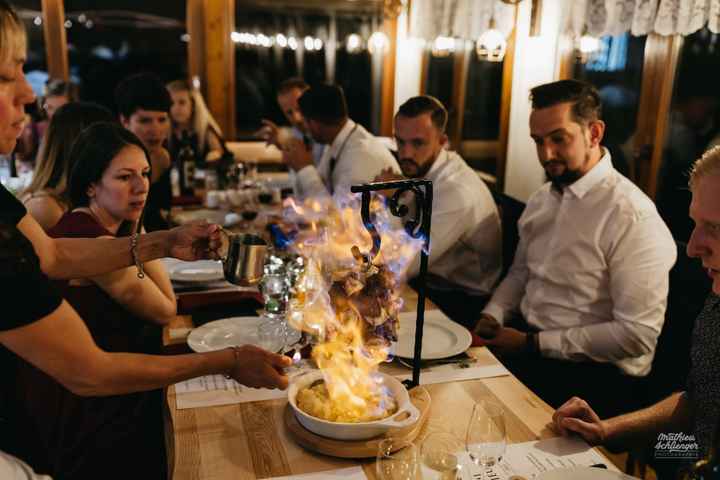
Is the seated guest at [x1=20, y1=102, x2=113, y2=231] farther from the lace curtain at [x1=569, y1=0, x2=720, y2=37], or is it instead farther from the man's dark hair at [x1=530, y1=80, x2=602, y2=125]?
the lace curtain at [x1=569, y1=0, x2=720, y2=37]

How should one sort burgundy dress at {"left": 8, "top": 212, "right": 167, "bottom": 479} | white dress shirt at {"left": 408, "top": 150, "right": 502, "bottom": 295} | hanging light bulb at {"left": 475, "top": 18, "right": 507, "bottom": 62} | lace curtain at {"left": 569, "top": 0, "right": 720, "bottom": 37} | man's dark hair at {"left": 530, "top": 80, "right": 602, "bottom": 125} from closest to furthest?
1. burgundy dress at {"left": 8, "top": 212, "right": 167, "bottom": 479}
2. man's dark hair at {"left": 530, "top": 80, "right": 602, "bottom": 125}
3. white dress shirt at {"left": 408, "top": 150, "right": 502, "bottom": 295}
4. lace curtain at {"left": 569, "top": 0, "right": 720, "bottom": 37}
5. hanging light bulb at {"left": 475, "top": 18, "right": 507, "bottom": 62}

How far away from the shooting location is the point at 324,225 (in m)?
3.19

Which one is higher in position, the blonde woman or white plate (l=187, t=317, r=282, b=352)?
the blonde woman

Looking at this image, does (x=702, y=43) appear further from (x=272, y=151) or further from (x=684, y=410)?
(x=272, y=151)

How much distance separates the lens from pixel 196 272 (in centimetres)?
232

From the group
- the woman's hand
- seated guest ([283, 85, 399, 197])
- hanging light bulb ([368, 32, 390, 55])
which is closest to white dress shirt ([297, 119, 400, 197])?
seated guest ([283, 85, 399, 197])

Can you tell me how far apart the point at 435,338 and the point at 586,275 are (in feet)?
2.53

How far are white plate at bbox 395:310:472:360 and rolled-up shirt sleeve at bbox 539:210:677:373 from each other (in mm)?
609

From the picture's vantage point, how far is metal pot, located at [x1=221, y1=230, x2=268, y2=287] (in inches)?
63.9

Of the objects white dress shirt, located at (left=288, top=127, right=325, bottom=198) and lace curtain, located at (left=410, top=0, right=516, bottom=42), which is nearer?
white dress shirt, located at (left=288, top=127, right=325, bottom=198)

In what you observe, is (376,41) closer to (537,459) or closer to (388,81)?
(388,81)

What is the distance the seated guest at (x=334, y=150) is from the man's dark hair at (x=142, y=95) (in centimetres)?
79

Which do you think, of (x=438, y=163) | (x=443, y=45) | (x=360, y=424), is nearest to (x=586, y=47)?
(x=443, y=45)

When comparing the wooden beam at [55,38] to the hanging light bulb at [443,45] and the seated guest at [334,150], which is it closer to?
the seated guest at [334,150]
